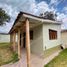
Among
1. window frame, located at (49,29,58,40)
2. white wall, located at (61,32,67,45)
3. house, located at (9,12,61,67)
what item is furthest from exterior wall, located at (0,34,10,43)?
window frame, located at (49,29,58,40)

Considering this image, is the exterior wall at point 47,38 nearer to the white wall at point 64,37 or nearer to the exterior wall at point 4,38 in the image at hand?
the white wall at point 64,37

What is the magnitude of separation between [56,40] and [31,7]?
1153cm

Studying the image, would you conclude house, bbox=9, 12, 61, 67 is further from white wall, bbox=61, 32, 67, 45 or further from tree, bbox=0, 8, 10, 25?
tree, bbox=0, 8, 10, 25

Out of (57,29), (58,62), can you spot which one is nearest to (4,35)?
(57,29)

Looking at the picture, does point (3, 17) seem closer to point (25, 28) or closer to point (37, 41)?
point (37, 41)

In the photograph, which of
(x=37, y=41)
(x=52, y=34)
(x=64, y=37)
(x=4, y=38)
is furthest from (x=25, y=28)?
(x=4, y=38)

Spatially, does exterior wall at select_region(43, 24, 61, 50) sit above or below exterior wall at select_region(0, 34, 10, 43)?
above

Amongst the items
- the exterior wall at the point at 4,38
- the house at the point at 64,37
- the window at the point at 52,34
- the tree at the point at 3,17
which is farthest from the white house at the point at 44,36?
the exterior wall at the point at 4,38

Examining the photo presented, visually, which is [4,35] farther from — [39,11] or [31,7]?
[31,7]

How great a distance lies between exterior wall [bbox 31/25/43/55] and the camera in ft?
40.6

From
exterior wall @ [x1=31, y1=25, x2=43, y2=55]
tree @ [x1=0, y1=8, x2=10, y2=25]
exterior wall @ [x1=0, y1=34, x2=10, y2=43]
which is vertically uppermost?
tree @ [x1=0, y1=8, x2=10, y2=25]

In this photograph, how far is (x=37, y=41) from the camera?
13.2 m

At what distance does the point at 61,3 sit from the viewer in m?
21.4

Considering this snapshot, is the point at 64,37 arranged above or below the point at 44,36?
below
